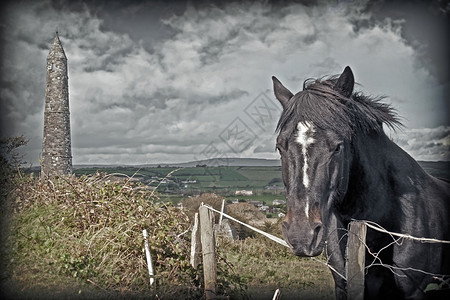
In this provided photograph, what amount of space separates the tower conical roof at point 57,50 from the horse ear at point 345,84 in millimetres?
14338

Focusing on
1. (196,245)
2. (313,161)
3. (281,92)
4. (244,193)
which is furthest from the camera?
(244,193)

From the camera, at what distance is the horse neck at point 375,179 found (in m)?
3.45

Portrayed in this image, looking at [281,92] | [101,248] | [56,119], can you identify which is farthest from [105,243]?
[56,119]

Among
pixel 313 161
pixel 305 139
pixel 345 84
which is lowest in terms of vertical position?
pixel 313 161

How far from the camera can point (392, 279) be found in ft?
11.1

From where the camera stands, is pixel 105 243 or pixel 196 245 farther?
pixel 105 243

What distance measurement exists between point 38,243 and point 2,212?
188cm

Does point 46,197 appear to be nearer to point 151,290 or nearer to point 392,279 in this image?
point 151,290

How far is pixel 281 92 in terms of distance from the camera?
→ 12.4 feet

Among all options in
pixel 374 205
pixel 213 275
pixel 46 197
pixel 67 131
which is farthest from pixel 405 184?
pixel 67 131

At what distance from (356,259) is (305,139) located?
98cm

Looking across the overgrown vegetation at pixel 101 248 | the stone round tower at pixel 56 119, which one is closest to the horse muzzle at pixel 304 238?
the overgrown vegetation at pixel 101 248

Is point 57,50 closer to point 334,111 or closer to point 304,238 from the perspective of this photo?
point 334,111

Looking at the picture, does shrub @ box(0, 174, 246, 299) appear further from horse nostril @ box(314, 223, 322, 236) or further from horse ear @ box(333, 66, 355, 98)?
horse ear @ box(333, 66, 355, 98)
